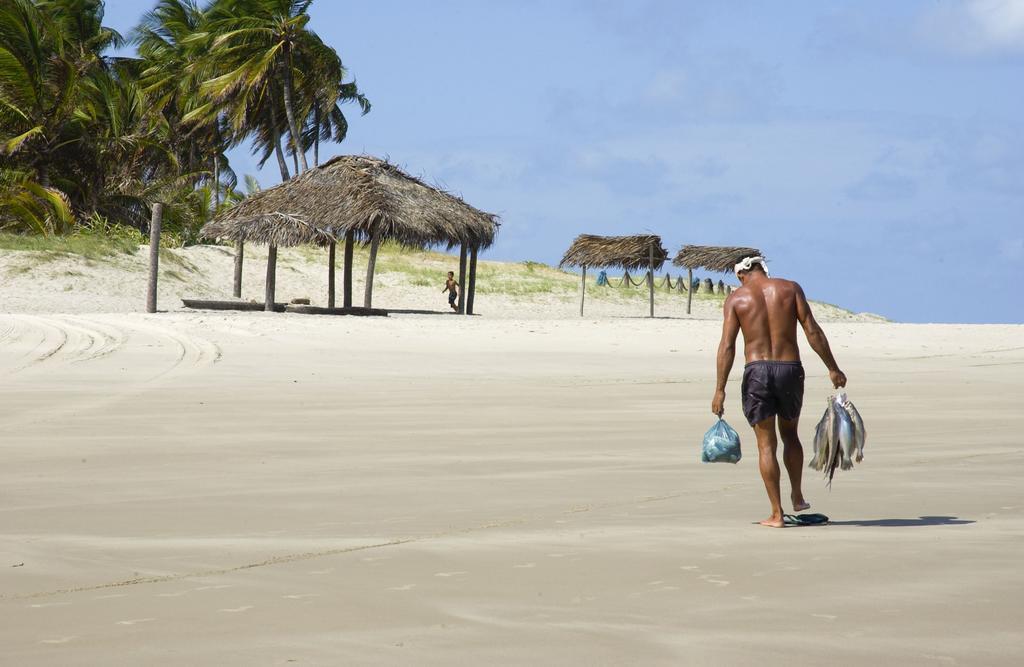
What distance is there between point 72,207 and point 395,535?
3716cm

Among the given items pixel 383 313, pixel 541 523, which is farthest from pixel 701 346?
pixel 541 523

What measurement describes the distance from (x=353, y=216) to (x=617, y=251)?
12.1 metres

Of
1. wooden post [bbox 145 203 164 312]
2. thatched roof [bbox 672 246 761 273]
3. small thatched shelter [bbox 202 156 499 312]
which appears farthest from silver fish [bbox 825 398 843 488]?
thatched roof [bbox 672 246 761 273]

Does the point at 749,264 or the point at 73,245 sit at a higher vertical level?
the point at 73,245

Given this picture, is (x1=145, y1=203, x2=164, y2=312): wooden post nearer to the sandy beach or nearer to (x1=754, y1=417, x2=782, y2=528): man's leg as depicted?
the sandy beach

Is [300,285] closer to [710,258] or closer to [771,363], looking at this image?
[710,258]

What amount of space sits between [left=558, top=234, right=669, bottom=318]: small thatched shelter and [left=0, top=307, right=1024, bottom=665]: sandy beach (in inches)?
1011

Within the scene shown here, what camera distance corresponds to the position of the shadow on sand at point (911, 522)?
18.2 feet

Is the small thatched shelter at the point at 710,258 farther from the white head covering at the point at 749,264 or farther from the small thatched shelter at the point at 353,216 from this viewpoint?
the white head covering at the point at 749,264

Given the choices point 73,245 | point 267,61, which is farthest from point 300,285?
point 73,245

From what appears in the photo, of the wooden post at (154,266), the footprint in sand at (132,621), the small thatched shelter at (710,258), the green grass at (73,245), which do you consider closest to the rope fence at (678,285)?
the small thatched shelter at (710,258)

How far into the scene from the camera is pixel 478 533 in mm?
5316

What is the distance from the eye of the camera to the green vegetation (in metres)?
36.5

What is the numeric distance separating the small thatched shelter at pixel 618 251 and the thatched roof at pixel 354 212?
7178 mm
